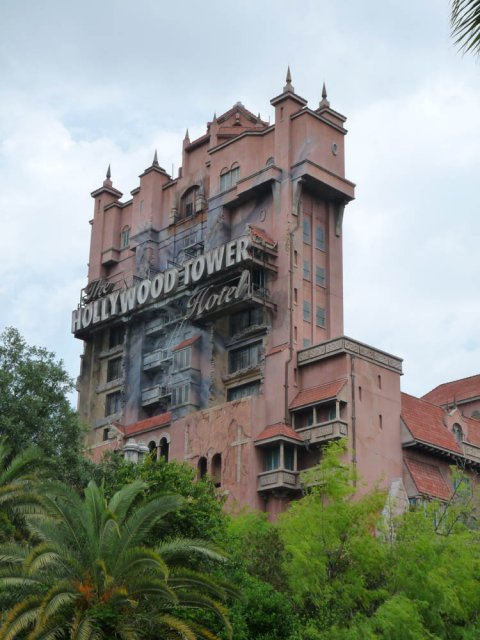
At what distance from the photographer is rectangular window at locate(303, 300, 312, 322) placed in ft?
231

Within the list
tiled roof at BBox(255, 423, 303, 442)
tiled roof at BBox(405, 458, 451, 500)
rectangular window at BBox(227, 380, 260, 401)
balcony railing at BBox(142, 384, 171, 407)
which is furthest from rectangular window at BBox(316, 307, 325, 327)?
balcony railing at BBox(142, 384, 171, 407)

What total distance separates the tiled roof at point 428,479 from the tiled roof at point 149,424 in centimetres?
1596

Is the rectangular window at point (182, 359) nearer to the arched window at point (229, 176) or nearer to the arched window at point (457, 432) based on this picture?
the arched window at point (229, 176)

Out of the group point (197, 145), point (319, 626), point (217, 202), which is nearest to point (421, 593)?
point (319, 626)

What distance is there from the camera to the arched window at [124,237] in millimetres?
85500

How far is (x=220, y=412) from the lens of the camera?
2638 inches

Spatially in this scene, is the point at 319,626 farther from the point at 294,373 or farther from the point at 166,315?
the point at 166,315

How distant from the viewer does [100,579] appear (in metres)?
30.0

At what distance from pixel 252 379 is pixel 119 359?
49.1ft

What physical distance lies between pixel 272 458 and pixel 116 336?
21911 millimetres

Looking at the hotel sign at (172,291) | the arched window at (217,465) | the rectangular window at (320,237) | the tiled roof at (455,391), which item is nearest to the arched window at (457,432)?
the tiled roof at (455,391)

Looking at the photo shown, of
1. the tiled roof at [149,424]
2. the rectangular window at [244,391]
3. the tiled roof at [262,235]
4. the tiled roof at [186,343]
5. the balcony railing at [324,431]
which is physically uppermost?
the tiled roof at [262,235]

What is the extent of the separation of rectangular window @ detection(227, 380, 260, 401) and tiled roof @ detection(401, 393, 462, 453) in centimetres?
910

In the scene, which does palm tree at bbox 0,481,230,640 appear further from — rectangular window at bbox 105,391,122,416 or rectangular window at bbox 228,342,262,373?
rectangular window at bbox 105,391,122,416
